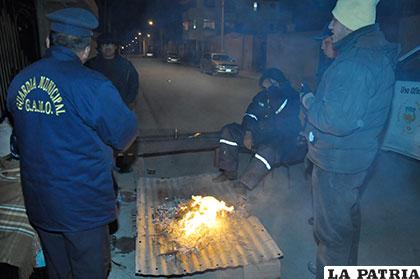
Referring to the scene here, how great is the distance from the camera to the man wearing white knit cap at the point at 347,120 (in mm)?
2467

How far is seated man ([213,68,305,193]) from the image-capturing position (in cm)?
490

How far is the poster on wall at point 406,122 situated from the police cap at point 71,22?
16.0 feet

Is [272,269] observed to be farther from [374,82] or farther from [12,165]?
[12,165]

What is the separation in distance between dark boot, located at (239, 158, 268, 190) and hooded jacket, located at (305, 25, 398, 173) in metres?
2.07

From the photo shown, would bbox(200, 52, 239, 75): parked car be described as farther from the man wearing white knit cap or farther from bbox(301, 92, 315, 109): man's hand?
Result: the man wearing white knit cap

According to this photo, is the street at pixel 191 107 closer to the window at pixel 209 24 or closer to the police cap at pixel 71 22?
the police cap at pixel 71 22

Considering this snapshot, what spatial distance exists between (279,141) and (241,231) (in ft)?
5.81

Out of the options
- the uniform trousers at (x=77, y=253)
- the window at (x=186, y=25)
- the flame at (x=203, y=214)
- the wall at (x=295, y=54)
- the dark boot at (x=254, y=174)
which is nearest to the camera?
the uniform trousers at (x=77, y=253)

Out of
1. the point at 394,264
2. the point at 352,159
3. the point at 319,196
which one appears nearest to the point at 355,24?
the point at 352,159

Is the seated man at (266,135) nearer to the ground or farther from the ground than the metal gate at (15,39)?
nearer to the ground

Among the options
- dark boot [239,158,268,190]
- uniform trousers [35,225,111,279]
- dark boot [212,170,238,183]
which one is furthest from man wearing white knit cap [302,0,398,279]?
dark boot [212,170,238,183]

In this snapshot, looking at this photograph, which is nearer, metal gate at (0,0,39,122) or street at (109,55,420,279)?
street at (109,55,420,279)

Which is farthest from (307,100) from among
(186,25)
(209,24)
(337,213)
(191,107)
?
(186,25)

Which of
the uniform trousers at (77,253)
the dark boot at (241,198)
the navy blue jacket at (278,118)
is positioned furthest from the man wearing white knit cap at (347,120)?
the navy blue jacket at (278,118)
